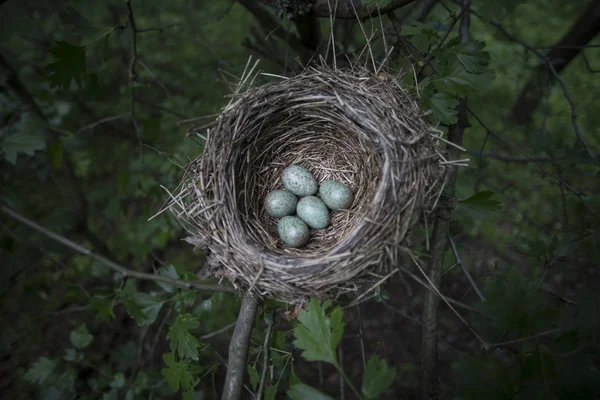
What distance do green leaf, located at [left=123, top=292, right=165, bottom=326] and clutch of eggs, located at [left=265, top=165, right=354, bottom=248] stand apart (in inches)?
27.6

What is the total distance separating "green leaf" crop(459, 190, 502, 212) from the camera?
1.60 m

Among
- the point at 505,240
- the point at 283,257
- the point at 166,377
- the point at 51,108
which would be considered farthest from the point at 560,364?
the point at 51,108

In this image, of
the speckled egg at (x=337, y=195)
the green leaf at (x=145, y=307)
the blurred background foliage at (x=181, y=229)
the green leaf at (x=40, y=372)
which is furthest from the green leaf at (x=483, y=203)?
the green leaf at (x=40, y=372)

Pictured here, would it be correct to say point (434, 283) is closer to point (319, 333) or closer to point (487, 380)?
point (487, 380)

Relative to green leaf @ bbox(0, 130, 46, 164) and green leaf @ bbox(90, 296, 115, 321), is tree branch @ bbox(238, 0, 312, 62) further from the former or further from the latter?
green leaf @ bbox(90, 296, 115, 321)

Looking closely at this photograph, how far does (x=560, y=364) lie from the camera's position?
3.82ft

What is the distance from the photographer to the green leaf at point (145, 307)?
1.75 m

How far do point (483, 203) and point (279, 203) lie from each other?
3.41 feet

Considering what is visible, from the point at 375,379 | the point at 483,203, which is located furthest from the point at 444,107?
the point at 375,379

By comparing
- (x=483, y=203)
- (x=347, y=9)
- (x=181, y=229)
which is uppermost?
(x=347, y=9)

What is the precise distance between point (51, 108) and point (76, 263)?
1755mm

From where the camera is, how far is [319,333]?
1235mm

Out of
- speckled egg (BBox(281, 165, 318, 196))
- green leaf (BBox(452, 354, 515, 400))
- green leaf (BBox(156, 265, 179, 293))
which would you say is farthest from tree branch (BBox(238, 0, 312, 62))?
green leaf (BBox(452, 354, 515, 400))

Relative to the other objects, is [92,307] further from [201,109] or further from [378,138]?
[201,109]
